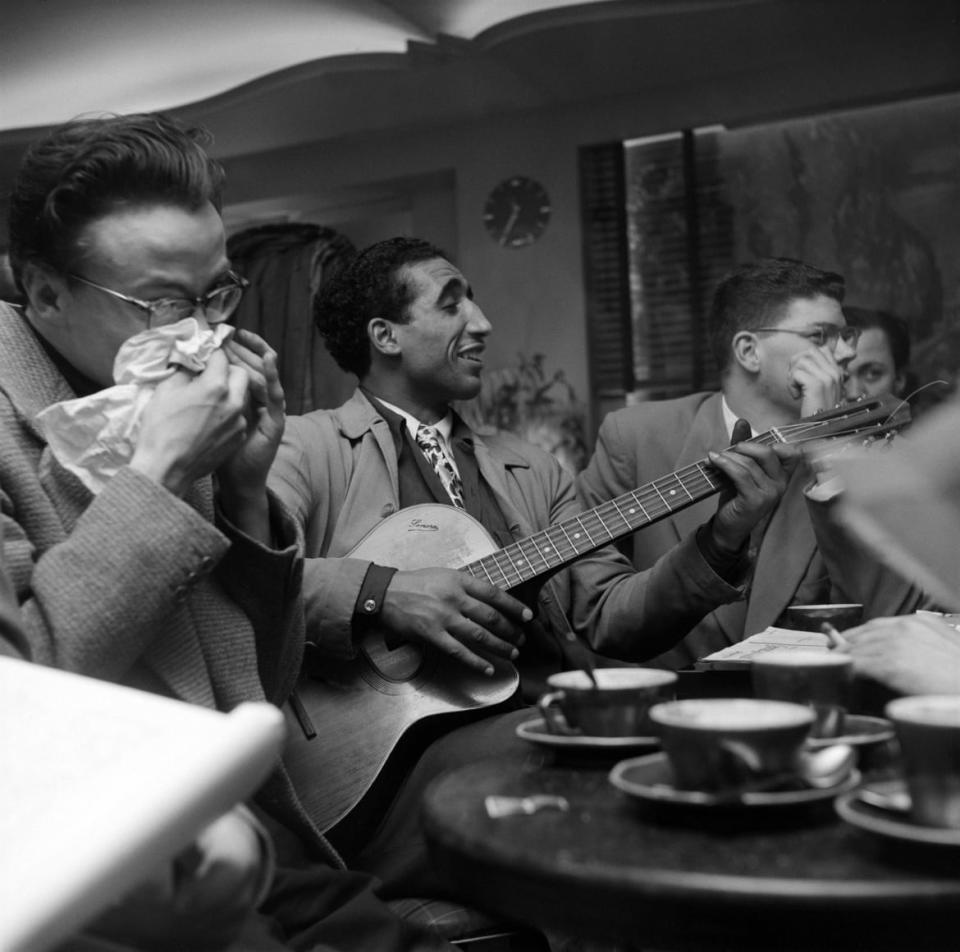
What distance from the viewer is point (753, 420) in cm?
308

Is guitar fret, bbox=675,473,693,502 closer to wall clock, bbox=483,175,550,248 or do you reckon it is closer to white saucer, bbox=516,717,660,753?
white saucer, bbox=516,717,660,753

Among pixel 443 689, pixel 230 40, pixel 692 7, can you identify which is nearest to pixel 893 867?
pixel 443 689

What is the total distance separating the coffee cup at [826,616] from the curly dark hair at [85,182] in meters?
1.10

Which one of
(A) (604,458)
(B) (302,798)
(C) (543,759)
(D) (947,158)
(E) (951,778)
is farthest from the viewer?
(D) (947,158)

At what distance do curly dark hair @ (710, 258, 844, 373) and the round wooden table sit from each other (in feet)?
7.94

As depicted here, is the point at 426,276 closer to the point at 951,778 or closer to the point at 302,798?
the point at 302,798

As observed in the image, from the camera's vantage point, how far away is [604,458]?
303 cm

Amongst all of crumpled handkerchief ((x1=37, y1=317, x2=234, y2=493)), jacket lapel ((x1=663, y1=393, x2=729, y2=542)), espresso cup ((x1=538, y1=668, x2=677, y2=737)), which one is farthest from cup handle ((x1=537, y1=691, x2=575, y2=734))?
jacket lapel ((x1=663, y1=393, x2=729, y2=542))

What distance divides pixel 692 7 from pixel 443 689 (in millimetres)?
3165

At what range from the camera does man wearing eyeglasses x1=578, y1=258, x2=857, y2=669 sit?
2.68 meters

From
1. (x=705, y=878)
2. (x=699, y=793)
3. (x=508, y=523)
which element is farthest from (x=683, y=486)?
(x=705, y=878)

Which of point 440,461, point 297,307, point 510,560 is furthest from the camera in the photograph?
point 297,307

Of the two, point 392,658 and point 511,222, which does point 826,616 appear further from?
point 511,222

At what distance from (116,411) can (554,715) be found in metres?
0.69
